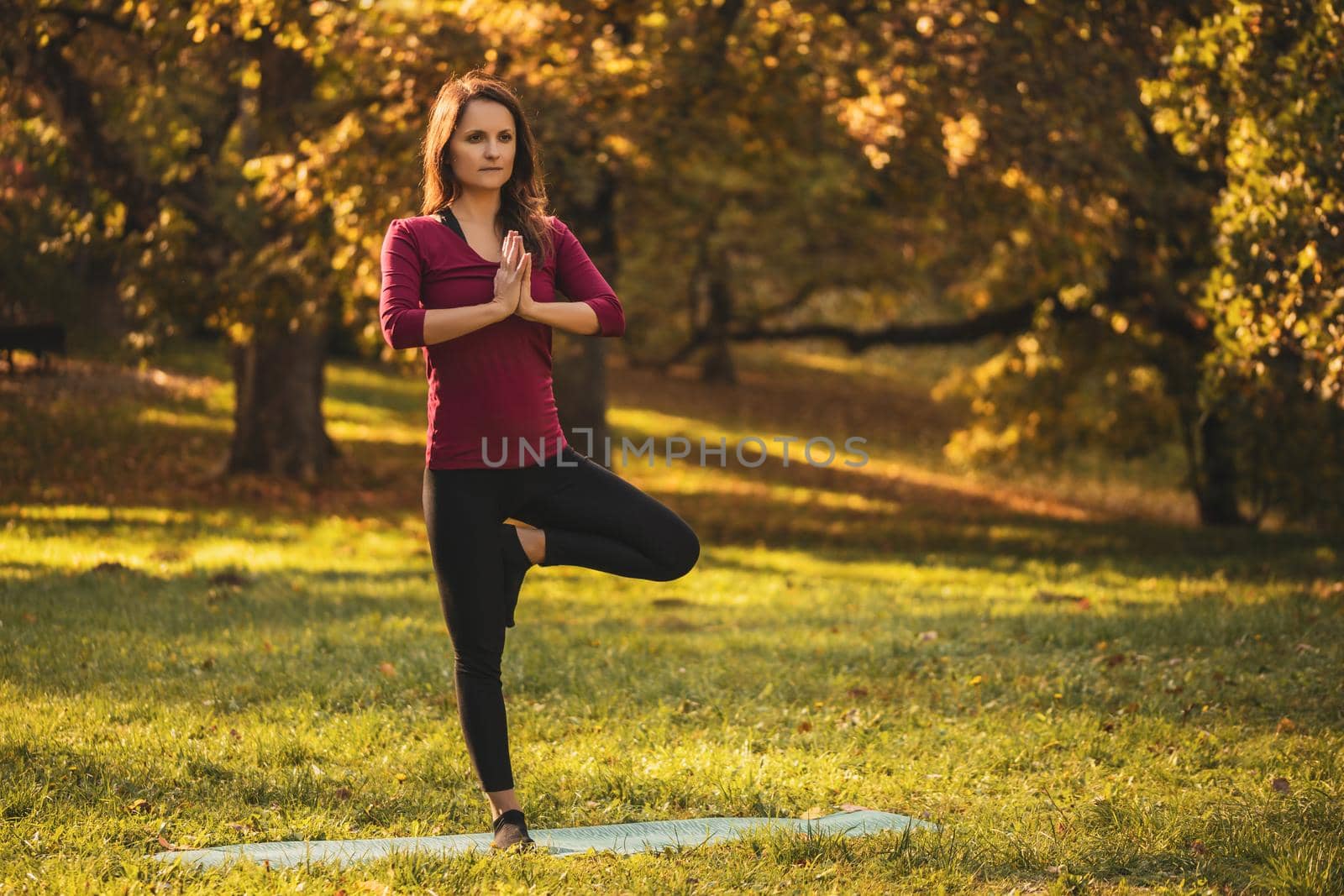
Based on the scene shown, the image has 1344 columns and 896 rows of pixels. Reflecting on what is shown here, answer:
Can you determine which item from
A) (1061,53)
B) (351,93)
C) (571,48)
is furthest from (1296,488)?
(351,93)

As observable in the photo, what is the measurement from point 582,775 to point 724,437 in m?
20.9

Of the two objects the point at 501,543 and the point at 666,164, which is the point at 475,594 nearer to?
the point at 501,543

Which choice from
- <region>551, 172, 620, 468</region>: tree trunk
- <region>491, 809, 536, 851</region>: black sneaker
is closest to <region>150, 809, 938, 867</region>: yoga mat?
<region>491, 809, 536, 851</region>: black sneaker

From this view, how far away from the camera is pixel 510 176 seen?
14.5 feet

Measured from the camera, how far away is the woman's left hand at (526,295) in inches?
159

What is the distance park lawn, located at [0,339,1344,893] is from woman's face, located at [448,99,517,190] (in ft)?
7.27

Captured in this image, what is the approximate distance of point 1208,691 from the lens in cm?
682

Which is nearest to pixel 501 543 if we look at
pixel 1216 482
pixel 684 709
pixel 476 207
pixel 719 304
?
pixel 476 207

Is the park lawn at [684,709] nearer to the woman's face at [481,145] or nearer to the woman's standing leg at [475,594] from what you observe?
the woman's standing leg at [475,594]

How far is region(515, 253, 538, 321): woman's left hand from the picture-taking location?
405 cm

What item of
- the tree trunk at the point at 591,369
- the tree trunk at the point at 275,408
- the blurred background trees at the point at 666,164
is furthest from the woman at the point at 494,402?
the tree trunk at the point at 275,408

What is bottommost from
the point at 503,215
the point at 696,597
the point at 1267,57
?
the point at 696,597

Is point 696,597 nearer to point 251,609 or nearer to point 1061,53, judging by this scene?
point 251,609

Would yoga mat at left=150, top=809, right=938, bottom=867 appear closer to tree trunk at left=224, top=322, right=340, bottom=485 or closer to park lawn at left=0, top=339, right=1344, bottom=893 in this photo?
park lawn at left=0, top=339, right=1344, bottom=893
